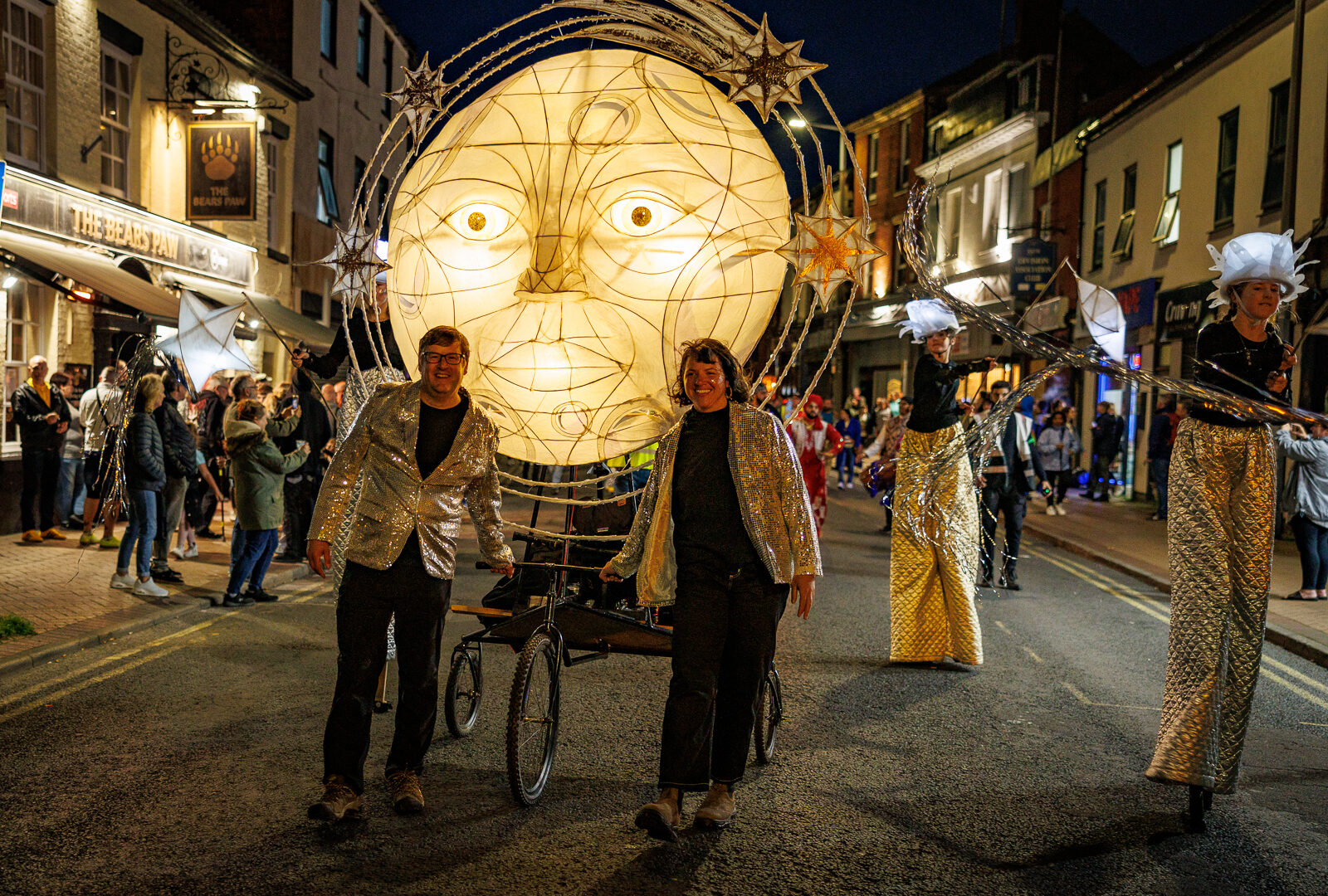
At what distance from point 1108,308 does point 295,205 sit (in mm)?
21656

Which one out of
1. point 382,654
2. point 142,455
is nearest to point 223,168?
point 142,455

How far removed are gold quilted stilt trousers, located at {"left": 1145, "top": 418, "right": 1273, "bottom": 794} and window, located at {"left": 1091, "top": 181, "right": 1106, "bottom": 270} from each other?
2251 cm

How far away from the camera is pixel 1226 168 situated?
19969 millimetres

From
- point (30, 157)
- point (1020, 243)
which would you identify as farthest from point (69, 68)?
point (1020, 243)

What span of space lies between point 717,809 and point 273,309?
741 inches

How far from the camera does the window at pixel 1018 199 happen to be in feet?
102

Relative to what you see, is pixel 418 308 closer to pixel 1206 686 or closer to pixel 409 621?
pixel 409 621

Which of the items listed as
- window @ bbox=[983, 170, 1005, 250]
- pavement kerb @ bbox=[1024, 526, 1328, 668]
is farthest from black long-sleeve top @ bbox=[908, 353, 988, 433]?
window @ bbox=[983, 170, 1005, 250]

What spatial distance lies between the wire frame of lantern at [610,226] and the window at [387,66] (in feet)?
88.7

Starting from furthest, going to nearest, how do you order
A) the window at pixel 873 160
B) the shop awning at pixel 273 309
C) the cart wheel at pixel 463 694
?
the window at pixel 873 160 → the shop awning at pixel 273 309 → the cart wheel at pixel 463 694

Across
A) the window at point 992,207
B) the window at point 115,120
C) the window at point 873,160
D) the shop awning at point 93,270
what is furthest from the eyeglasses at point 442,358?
the window at point 873,160

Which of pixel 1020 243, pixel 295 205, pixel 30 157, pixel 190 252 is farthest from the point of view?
pixel 1020 243

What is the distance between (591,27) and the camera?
5.23 m

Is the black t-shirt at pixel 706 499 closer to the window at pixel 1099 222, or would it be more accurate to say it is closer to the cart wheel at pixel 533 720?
the cart wheel at pixel 533 720
